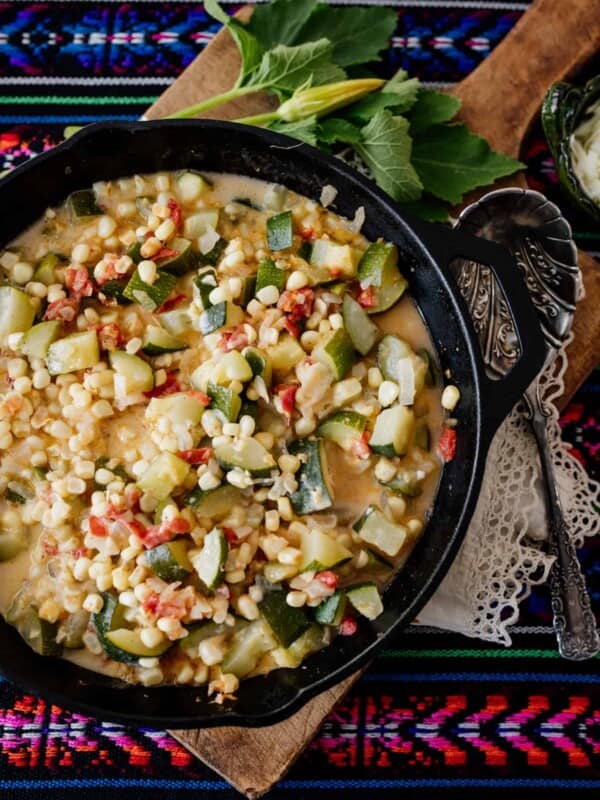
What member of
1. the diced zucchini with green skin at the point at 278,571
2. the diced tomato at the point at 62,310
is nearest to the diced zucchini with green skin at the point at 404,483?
the diced zucchini with green skin at the point at 278,571

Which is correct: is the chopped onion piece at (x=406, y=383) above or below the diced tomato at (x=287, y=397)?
below

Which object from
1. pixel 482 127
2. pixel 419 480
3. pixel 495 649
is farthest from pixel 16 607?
pixel 482 127

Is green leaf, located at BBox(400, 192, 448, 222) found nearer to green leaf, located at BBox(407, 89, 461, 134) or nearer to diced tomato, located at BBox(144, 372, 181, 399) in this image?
green leaf, located at BBox(407, 89, 461, 134)

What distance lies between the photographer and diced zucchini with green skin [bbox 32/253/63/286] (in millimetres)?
3176

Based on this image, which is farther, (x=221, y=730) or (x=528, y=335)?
(x=221, y=730)

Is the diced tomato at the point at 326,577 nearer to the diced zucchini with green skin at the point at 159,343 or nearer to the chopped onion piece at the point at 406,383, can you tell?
the chopped onion piece at the point at 406,383

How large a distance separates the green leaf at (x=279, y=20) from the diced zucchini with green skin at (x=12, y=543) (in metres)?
2.06

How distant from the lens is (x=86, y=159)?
10.5ft

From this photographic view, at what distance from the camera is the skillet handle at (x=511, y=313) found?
9.58 feet

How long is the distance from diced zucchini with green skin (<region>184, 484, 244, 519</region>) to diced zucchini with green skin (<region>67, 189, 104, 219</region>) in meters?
1.07

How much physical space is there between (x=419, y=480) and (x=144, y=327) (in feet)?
3.51

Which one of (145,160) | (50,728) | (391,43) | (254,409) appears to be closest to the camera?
(254,409)

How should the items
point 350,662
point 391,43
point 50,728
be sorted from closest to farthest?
point 350,662, point 50,728, point 391,43

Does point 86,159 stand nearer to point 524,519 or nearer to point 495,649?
point 524,519
